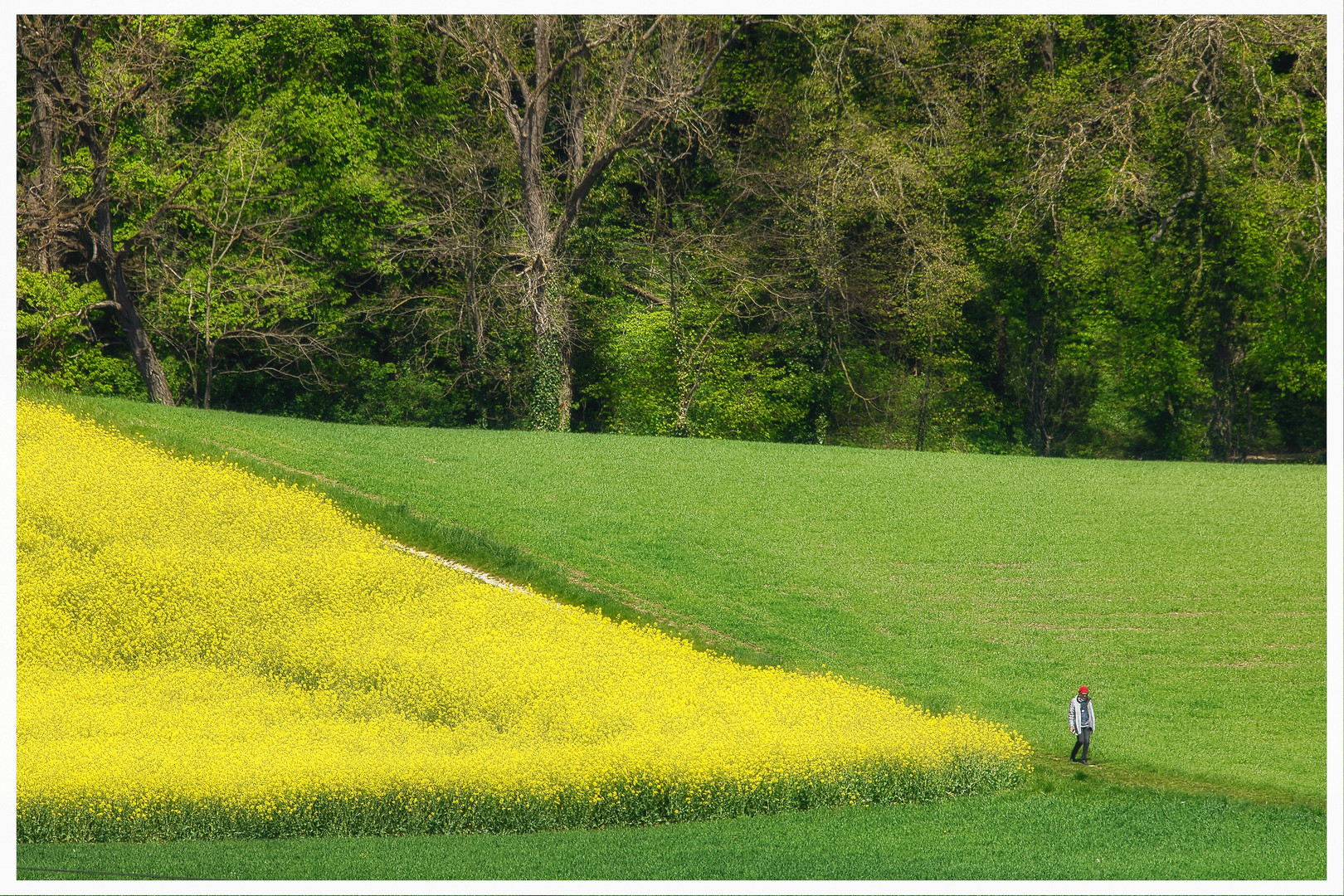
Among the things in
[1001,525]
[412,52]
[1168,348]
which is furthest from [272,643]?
[1168,348]

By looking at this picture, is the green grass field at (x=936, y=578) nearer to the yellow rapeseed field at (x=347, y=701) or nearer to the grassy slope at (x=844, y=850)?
the grassy slope at (x=844, y=850)

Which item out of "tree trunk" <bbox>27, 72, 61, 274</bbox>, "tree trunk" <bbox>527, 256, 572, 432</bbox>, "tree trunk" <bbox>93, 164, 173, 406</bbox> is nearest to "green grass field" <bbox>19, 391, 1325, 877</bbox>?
"tree trunk" <bbox>527, 256, 572, 432</bbox>

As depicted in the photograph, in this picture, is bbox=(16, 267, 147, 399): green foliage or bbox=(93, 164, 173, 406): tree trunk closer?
bbox=(16, 267, 147, 399): green foliage

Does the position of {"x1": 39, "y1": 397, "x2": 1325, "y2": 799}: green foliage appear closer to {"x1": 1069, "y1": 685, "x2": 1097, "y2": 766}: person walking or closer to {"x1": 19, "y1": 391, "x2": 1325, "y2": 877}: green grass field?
{"x1": 19, "y1": 391, "x2": 1325, "y2": 877}: green grass field

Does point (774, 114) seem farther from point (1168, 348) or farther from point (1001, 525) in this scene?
point (1001, 525)

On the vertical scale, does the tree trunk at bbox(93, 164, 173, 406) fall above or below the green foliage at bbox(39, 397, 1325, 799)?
above

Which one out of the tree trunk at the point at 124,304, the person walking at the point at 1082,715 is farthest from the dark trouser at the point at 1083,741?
the tree trunk at the point at 124,304

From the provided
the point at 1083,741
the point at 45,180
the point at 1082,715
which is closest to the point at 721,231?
the point at 45,180
